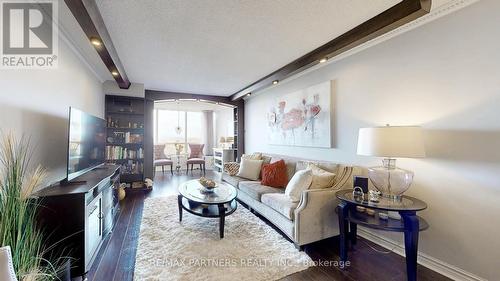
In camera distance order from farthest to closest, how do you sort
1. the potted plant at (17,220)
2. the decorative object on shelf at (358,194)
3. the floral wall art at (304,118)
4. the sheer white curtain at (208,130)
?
the sheer white curtain at (208,130), the floral wall art at (304,118), the decorative object on shelf at (358,194), the potted plant at (17,220)

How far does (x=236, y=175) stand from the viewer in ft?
14.1

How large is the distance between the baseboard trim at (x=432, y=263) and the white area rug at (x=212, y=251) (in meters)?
1.01

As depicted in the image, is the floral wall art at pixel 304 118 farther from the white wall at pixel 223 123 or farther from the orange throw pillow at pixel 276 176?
the white wall at pixel 223 123

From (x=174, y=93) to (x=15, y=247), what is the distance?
4719mm

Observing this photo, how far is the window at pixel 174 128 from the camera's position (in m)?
8.14

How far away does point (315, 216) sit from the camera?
2.35 m

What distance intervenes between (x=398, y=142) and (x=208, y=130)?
24.6 ft

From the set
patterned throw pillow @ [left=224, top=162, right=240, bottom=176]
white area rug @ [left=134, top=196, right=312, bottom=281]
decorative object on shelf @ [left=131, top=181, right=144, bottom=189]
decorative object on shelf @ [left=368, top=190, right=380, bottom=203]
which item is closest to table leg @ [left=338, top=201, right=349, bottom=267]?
decorative object on shelf @ [left=368, top=190, right=380, bottom=203]

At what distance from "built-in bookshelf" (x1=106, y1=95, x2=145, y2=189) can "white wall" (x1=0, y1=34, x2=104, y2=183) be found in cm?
177

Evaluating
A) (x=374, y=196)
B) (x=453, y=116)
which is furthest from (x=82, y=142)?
(x=453, y=116)

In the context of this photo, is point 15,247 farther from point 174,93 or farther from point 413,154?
point 174,93

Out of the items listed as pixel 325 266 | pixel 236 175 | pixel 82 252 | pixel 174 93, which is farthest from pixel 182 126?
pixel 325 266

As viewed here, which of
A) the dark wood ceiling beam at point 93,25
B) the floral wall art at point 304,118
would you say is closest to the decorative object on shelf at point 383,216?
the floral wall art at point 304,118

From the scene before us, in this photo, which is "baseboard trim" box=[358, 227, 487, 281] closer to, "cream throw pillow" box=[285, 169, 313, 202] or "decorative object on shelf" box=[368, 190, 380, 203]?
"decorative object on shelf" box=[368, 190, 380, 203]
